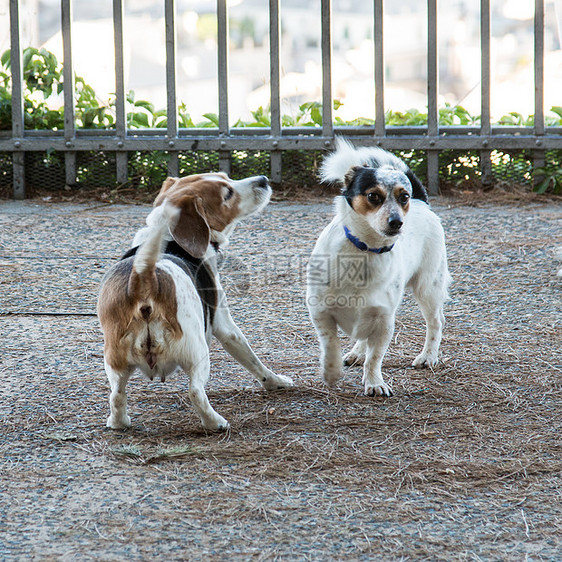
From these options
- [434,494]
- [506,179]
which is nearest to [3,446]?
[434,494]

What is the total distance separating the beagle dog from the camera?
2.96m

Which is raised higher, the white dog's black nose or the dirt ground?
the white dog's black nose

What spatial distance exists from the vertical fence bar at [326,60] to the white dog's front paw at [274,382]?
177 inches

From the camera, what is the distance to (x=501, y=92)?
8508 millimetres

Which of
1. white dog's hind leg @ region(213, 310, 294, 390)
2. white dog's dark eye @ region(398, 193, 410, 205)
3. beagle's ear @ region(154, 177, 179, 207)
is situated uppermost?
beagle's ear @ region(154, 177, 179, 207)

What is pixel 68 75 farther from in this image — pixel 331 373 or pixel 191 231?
pixel 331 373

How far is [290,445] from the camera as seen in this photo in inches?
119

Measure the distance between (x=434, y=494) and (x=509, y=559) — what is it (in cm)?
43

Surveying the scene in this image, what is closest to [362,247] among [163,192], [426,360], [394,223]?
[394,223]

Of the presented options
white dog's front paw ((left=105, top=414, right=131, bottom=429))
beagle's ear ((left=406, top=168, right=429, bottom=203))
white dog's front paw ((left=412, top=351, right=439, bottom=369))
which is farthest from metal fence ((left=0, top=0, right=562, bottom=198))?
white dog's front paw ((left=105, top=414, right=131, bottom=429))

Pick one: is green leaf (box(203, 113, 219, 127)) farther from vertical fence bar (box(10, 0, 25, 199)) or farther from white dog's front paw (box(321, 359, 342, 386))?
white dog's front paw (box(321, 359, 342, 386))

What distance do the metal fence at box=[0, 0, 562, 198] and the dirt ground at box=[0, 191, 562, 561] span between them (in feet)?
8.70

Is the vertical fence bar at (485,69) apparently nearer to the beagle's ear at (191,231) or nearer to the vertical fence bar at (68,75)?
the vertical fence bar at (68,75)

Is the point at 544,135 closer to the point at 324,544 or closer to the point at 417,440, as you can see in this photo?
the point at 417,440
